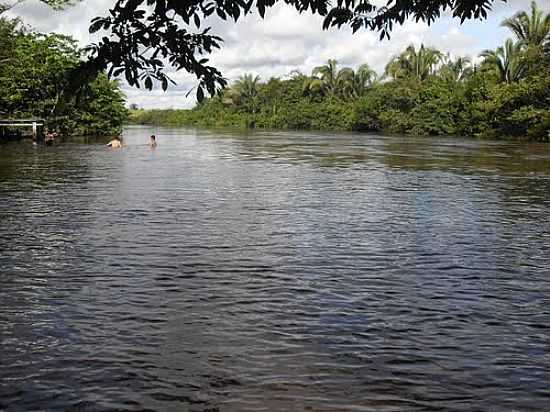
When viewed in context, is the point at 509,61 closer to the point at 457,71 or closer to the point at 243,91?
the point at 457,71

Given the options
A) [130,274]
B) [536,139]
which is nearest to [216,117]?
[536,139]

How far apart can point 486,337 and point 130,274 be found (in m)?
4.78

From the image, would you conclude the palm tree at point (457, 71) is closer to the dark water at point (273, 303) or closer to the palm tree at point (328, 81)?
the palm tree at point (328, 81)

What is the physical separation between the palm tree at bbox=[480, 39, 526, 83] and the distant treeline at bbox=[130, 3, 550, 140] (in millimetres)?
98

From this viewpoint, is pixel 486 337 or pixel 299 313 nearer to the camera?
pixel 486 337

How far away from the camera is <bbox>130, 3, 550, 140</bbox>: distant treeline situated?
55.5 metres

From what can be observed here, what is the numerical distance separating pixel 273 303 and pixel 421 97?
71.5 metres

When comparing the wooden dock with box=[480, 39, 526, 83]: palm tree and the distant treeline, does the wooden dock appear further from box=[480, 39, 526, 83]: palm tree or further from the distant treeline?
box=[480, 39, 526, 83]: palm tree

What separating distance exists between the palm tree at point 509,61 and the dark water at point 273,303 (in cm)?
4997

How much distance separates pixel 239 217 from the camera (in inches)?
547

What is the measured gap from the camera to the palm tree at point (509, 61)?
2432 inches

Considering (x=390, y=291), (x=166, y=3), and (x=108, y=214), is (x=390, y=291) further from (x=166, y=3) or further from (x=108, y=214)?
(x=108, y=214)

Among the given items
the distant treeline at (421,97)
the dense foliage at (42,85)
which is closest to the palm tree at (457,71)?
the distant treeline at (421,97)

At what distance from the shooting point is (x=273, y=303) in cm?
778
